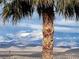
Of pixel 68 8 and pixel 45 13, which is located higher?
pixel 68 8

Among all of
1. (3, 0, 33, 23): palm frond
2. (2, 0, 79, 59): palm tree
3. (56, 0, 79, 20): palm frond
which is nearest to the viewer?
(56, 0, 79, 20): palm frond

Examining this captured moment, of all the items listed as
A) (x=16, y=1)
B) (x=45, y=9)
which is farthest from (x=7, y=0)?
(x=45, y=9)

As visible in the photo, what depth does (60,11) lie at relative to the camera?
1895 centimetres

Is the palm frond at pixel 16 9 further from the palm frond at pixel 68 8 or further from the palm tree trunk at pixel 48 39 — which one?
the palm frond at pixel 68 8

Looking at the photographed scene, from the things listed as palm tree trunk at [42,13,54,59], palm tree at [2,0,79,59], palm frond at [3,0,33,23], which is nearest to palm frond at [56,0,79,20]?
palm tree at [2,0,79,59]

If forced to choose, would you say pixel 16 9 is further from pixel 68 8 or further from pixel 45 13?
pixel 68 8

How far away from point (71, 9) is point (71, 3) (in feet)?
2.72

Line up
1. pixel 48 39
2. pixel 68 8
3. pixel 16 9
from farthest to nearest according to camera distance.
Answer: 1. pixel 16 9
2. pixel 48 39
3. pixel 68 8

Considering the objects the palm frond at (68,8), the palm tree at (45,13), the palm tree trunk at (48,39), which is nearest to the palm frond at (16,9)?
the palm tree at (45,13)

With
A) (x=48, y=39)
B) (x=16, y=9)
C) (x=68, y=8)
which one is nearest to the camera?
(x=68, y=8)

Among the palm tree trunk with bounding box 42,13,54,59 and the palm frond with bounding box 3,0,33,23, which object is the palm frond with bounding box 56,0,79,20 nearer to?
the palm tree trunk with bounding box 42,13,54,59

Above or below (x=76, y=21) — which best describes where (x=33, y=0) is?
above

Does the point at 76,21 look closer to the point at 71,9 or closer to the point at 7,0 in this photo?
the point at 71,9

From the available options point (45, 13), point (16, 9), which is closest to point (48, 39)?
point (45, 13)
